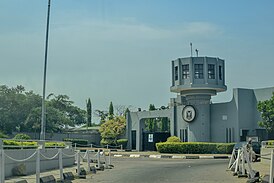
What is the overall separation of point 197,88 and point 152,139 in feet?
33.8

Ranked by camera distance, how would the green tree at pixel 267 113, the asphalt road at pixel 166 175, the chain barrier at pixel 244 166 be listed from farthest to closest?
the green tree at pixel 267 113 → the asphalt road at pixel 166 175 → the chain barrier at pixel 244 166

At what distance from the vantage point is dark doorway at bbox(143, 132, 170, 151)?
57500 mm

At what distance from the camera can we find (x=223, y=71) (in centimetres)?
5253

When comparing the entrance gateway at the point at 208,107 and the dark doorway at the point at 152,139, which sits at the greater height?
the entrance gateway at the point at 208,107

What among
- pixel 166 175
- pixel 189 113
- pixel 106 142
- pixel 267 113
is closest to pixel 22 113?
pixel 106 142

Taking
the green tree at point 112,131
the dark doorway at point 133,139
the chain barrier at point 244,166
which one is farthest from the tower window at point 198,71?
the chain barrier at point 244,166

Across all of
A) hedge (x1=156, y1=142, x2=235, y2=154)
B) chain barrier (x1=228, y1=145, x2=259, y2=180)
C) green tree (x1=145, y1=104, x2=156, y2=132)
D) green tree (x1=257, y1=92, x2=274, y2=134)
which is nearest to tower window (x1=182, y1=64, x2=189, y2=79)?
hedge (x1=156, y1=142, x2=235, y2=154)

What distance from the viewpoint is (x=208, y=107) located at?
5094 cm

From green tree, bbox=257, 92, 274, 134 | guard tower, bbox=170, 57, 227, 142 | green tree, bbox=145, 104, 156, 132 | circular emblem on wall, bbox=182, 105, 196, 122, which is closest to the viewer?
green tree, bbox=257, 92, 274, 134

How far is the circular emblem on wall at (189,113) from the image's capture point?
50719mm

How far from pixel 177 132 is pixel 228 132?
6.64m

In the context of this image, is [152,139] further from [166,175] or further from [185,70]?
[166,175]

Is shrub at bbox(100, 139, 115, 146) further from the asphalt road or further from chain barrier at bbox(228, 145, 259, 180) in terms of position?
chain barrier at bbox(228, 145, 259, 180)

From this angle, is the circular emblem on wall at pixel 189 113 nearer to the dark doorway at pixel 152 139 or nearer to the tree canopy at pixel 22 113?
the dark doorway at pixel 152 139
